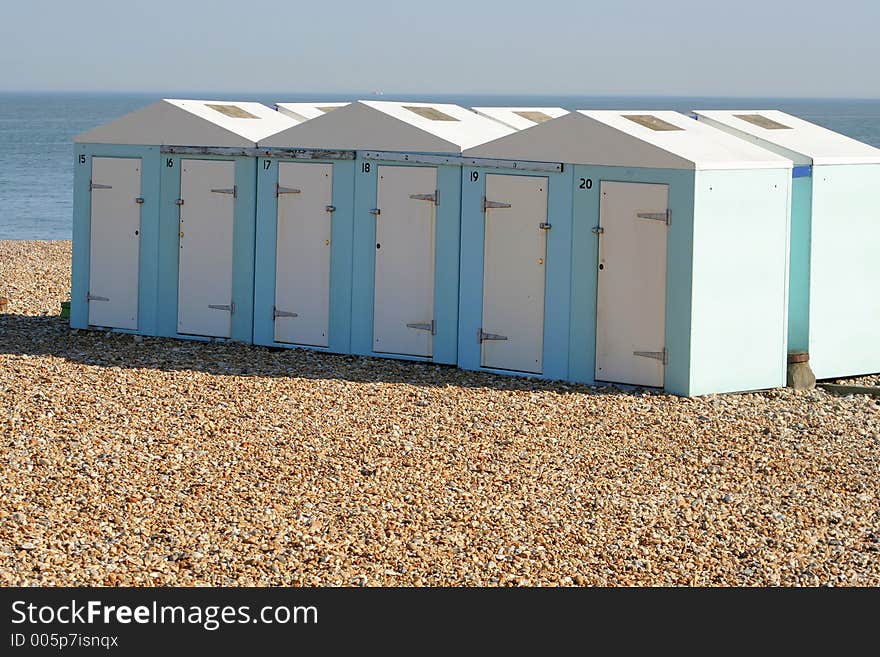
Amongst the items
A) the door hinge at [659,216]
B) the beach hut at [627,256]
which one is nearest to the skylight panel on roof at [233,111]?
the beach hut at [627,256]

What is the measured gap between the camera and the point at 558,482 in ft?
27.6

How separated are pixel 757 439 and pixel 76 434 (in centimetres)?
440

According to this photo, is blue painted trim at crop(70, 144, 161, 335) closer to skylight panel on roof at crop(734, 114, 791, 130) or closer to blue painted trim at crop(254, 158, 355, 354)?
blue painted trim at crop(254, 158, 355, 354)

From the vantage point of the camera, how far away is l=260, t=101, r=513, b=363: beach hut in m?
12.0

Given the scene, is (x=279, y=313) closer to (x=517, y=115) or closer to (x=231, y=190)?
(x=231, y=190)

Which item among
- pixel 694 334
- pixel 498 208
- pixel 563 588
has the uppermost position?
pixel 498 208

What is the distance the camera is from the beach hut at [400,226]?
473 inches

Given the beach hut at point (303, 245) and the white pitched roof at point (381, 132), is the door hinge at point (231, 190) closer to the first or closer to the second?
the beach hut at point (303, 245)

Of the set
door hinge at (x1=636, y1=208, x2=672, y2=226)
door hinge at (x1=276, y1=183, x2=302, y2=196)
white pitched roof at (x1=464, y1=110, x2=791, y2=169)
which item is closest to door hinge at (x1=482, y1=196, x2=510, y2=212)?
white pitched roof at (x1=464, y1=110, x2=791, y2=169)

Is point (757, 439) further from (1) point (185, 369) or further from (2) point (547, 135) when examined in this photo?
(1) point (185, 369)

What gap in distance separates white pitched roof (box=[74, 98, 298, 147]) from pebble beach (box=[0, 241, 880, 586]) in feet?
6.75

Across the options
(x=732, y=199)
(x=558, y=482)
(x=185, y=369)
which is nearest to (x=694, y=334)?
(x=732, y=199)

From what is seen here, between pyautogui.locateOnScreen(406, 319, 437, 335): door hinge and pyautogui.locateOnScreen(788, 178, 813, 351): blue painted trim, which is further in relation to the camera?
pyautogui.locateOnScreen(406, 319, 437, 335): door hinge

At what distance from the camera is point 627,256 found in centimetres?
1112
